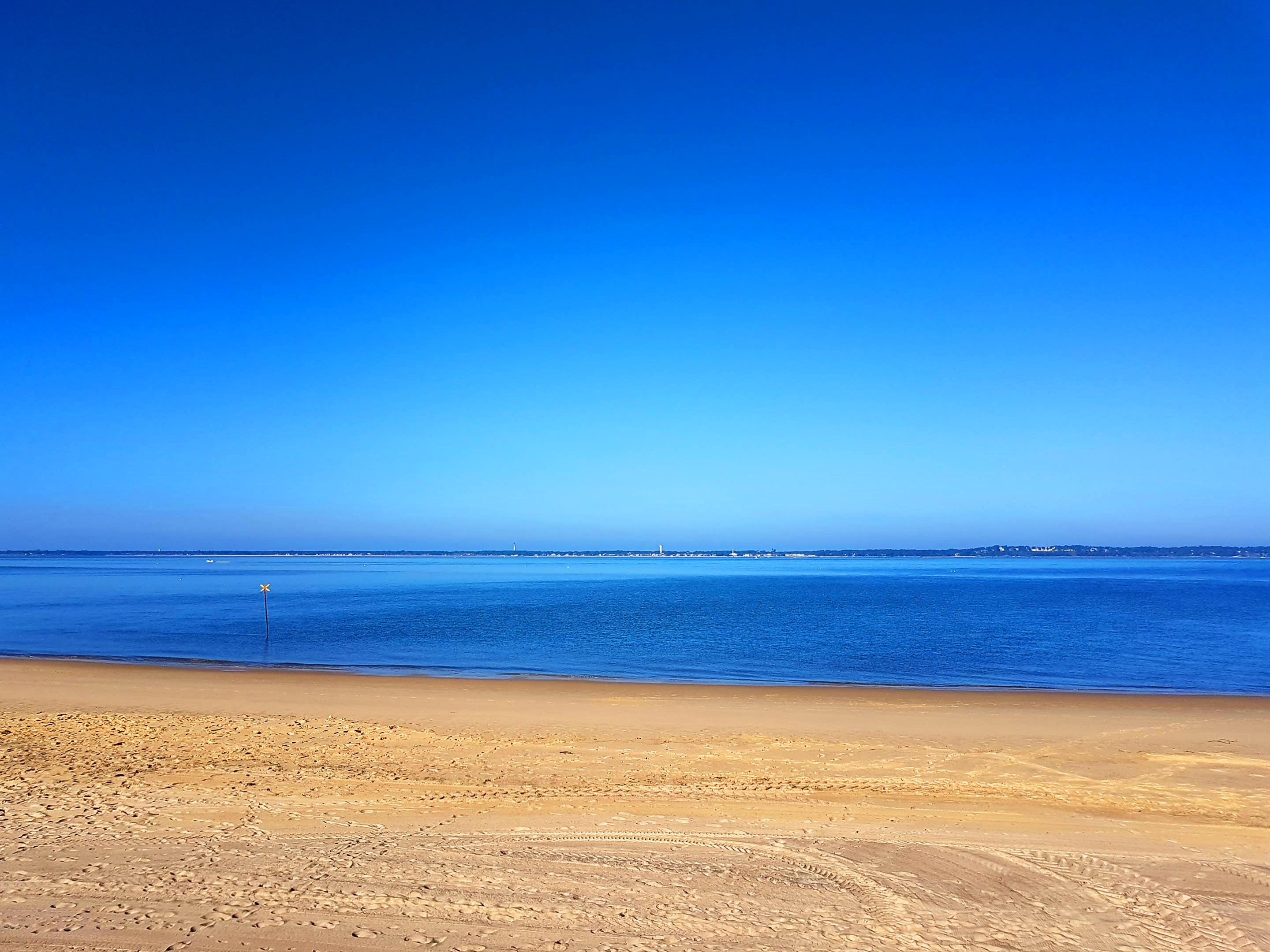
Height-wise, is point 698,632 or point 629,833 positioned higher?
point 629,833

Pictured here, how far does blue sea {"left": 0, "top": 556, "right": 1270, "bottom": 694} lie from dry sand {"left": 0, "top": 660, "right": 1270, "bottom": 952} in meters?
9.75

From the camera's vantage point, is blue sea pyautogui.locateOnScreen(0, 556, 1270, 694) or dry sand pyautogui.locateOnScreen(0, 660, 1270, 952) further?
blue sea pyautogui.locateOnScreen(0, 556, 1270, 694)

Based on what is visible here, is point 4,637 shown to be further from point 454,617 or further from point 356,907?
point 356,907

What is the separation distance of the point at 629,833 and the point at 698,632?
102 feet

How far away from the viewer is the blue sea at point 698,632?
2666 cm

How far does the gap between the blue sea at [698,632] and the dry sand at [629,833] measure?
9750 millimetres

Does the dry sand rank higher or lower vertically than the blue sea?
higher

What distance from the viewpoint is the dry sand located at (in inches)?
268

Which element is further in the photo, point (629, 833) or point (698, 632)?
point (698, 632)

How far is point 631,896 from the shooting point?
7.38 meters

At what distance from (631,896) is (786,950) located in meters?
1.59

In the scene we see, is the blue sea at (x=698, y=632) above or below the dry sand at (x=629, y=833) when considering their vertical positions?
below

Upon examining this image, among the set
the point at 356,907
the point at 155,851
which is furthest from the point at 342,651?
the point at 356,907

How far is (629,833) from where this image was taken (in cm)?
920
